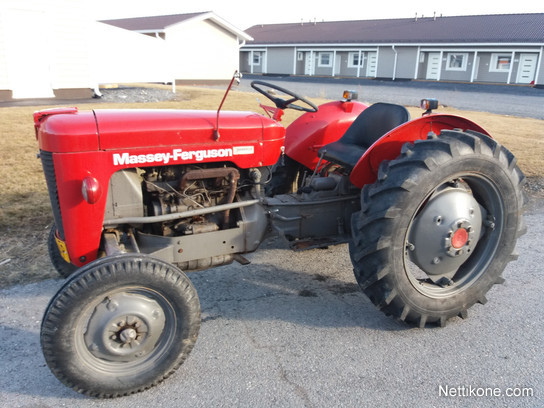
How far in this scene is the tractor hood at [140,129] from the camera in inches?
91.4

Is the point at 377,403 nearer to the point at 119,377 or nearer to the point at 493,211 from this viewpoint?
the point at 119,377

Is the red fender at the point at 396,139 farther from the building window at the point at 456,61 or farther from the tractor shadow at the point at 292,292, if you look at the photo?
the building window at the point at 456,61

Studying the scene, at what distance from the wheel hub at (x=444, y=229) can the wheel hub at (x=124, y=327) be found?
1.60 metres

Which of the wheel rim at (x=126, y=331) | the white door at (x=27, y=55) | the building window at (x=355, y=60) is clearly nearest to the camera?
the wheel rim at (x=126, y=331)

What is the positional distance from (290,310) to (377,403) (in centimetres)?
97

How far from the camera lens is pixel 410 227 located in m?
2.79

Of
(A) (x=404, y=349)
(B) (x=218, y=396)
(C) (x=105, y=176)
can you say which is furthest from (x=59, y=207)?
(A) (x=404, y=349)

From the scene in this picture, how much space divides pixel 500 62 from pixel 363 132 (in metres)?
28.8

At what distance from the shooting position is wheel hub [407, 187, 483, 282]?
9.25 ft

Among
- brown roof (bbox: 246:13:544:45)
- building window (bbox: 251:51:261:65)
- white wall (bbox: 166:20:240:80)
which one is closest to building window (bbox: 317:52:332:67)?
brown roof (bbox: 246:13:544:45)

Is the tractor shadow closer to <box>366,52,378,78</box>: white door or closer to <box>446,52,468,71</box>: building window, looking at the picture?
<box>446,52,468,71</box>: building window

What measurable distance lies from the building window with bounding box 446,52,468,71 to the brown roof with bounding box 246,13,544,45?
1045 mm

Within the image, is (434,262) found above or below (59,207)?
below

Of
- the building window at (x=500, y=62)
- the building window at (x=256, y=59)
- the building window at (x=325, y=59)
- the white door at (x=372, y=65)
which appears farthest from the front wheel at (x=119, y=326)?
the building window at (x=256, y=59)
